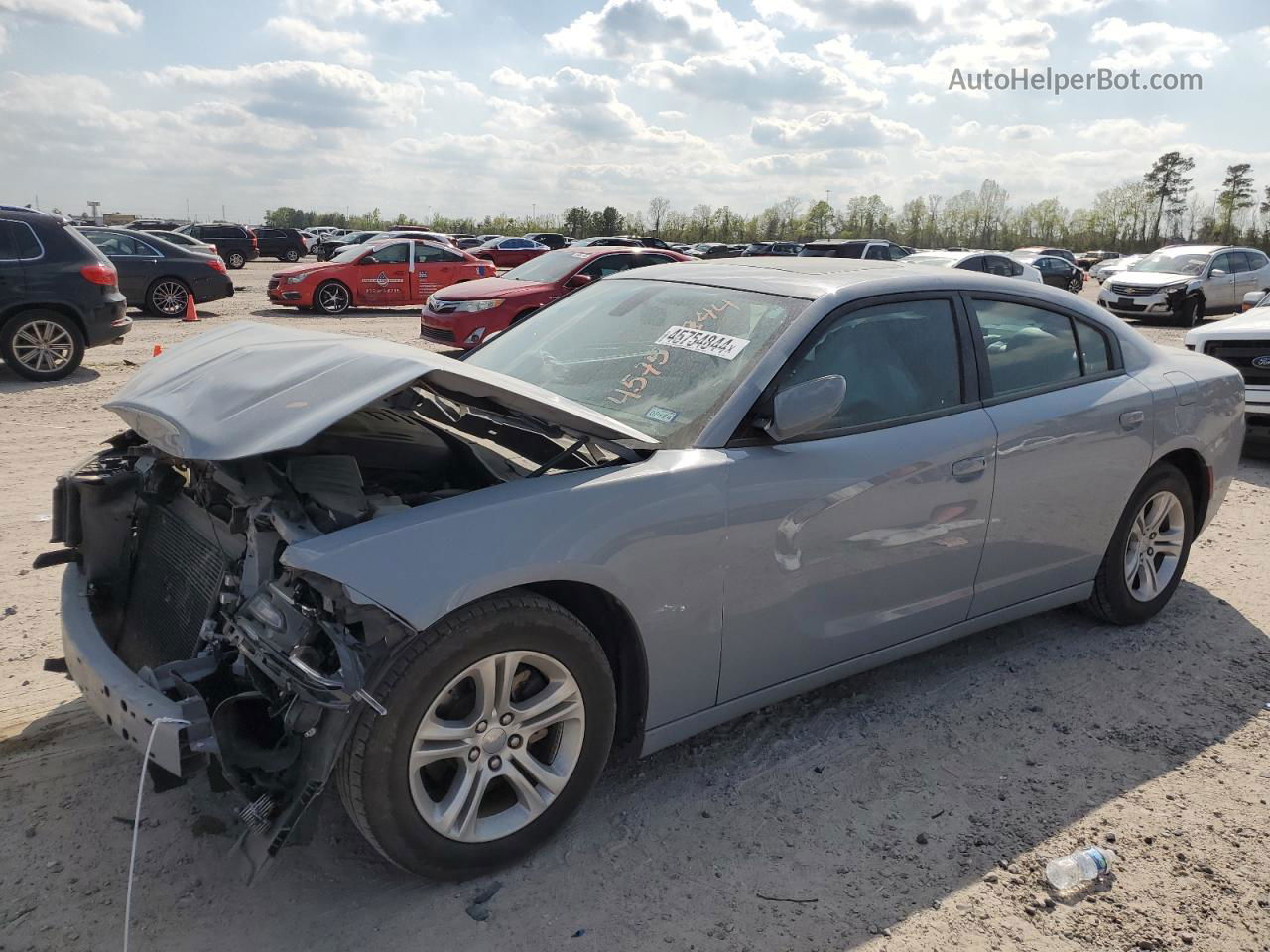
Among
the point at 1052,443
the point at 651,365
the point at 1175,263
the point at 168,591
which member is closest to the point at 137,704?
the point at 168,591

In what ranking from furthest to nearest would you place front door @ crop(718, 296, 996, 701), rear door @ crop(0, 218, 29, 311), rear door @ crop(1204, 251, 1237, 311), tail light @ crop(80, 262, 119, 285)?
1. rear door @ crop(1204, 251, 1237, 311)
2. tail light @ crop(80, 262, 119, 285)
3. rear door @ crop(0, 218, 29, 311)
4. front door @ crop(718, 296, 996, 701)

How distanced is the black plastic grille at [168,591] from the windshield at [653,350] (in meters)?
1.31

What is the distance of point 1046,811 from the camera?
3133 mm

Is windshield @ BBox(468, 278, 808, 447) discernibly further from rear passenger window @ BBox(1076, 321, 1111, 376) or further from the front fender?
rear passenger window @ BBox(1076, 321, 1111, 376)

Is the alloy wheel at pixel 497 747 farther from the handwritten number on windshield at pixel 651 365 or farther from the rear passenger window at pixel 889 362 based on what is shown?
the rear passenger window at pixel 889 362

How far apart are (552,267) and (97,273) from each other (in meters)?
5.78

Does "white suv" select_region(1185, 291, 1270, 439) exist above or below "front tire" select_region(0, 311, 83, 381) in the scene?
above

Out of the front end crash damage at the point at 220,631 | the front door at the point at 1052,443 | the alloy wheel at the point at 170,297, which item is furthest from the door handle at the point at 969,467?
the alloy wheel at the point at 170,297

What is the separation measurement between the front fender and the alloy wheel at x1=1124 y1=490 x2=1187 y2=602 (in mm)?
2543

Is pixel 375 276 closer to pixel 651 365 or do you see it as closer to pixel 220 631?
pixel 651 365

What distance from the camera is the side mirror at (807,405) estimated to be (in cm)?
293

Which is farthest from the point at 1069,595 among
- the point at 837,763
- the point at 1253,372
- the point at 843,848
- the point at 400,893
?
the point at 1253,372

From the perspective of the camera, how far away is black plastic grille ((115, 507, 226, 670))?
291 centimetres

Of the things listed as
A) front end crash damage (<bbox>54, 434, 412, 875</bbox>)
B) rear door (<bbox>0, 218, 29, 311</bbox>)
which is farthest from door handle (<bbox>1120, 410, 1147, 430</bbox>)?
rear door (<bbox>0, 218, 29, 311</bbox>)
